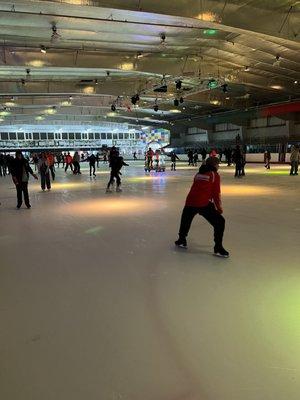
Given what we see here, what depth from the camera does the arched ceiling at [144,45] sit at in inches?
425

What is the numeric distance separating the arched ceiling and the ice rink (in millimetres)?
7255

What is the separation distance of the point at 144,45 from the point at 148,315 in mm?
14249

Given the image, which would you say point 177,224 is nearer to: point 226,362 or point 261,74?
point 226,362

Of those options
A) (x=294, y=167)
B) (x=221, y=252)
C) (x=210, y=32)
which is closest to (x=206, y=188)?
(x=221, y=252)

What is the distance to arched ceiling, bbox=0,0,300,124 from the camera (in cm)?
1080

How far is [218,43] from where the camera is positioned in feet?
51.2

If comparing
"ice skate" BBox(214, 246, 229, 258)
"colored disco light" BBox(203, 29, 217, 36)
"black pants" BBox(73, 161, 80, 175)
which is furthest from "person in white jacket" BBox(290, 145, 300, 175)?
"ice skate" BBox(214, 246, 229, 258)

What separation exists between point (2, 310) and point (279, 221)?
5.33 meters

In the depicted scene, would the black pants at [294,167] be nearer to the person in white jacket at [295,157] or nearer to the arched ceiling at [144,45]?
the person in white jacket at [295,157]

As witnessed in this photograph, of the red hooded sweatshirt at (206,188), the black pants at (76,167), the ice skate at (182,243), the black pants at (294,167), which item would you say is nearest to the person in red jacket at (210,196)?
the red hooded sweatshirt at (206,188)

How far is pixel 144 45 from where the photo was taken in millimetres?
15430

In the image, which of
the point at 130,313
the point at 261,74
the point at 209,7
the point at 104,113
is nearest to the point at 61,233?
the point at 130,313

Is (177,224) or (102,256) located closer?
(102,256)

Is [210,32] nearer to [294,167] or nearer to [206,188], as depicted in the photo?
[294,167]
